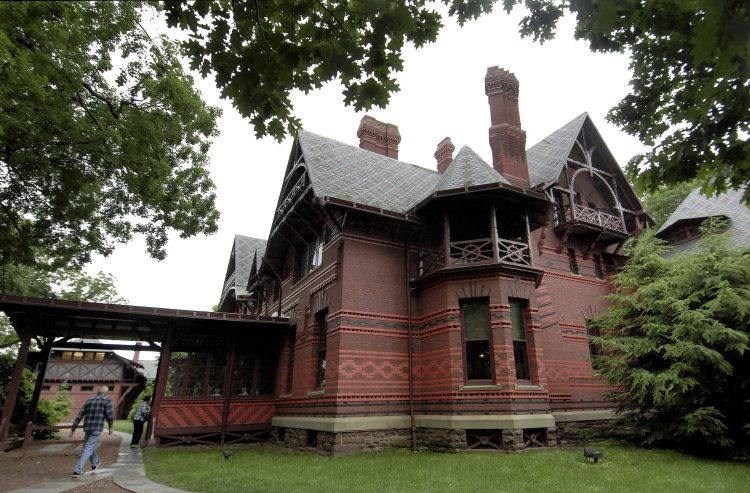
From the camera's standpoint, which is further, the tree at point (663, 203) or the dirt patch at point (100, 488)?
the tree at point (663, 203)

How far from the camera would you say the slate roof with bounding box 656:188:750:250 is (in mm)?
16422

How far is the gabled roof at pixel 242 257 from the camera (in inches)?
1008

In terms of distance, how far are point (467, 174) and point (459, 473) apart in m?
8.36

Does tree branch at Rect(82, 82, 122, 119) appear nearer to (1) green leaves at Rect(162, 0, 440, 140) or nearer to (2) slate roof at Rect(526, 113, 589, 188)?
(1) green leaves at Rect(162, 0, 440, 140)

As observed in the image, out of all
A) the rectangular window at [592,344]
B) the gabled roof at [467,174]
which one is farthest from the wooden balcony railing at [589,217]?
the gabled roof at [467,174]

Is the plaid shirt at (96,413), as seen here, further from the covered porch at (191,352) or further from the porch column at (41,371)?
the porch column at (41,371)

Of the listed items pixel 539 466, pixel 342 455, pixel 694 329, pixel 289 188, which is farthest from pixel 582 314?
pixel 289 188

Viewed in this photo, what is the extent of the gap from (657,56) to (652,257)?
965 cm

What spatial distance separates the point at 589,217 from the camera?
1656cm

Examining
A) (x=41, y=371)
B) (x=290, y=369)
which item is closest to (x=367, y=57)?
(x=290, y=369)

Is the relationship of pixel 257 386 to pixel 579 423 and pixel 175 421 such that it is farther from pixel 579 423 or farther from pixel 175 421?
pixel 579 423

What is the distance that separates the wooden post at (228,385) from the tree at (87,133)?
16.0 ft

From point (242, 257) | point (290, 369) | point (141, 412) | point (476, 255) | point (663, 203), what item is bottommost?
point (141, 412)

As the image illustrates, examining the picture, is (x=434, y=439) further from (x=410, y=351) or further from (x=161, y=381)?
(x=161, y=381)
